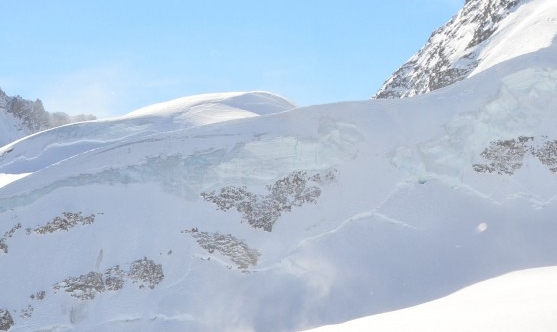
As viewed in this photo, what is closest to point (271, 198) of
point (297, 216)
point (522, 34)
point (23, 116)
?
point (297, 216)

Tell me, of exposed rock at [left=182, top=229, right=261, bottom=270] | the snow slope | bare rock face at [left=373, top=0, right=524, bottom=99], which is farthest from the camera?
bare rock face at [left=373, top=0, right=524, bottom=99]

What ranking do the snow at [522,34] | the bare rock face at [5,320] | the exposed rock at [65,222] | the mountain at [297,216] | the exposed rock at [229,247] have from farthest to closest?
the snow at [522,34] → the exposed rock at [65,222] → the exposed rock at [229,247] → the mountain at [297,216] → the bare rock face at [5,320]

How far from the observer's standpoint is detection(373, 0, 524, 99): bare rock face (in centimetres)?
3622

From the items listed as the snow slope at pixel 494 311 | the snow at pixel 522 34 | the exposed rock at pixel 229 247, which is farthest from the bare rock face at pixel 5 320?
the snow at pixel 522 34

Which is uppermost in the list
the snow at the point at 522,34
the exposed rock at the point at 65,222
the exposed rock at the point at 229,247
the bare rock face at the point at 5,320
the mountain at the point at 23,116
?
the snow at the point at 522,34

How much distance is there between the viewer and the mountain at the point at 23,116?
Result: 78.4m

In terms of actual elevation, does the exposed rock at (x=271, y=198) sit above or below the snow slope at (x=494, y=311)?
above

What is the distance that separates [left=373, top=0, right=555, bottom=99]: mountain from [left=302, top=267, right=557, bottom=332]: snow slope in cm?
1326

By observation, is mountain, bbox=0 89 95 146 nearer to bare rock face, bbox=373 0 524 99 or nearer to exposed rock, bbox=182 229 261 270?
bare rock face, bbox=373 0 524 99

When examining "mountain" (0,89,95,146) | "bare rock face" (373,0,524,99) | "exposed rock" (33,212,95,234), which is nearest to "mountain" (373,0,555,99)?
"bare rock face" (373,0,524,99)

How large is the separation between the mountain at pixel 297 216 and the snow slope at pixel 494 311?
77cm

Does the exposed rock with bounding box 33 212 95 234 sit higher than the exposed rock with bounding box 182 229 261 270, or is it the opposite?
the exposed rock with bounding box 33 212 95 234

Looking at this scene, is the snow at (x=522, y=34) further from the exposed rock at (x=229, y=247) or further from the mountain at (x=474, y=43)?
the exposed rock at (x=229, y=247)

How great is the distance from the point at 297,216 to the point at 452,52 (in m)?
24.7
